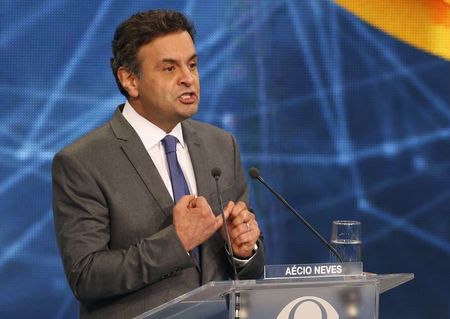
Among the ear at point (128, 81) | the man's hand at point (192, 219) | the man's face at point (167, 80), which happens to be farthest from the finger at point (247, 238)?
the ear at point (128, 81)

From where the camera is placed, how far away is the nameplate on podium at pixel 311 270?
209cm

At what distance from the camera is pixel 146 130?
2621 millimetres

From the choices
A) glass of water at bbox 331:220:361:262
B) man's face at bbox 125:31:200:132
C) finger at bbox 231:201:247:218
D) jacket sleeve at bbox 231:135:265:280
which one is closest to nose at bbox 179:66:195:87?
man's face at bbox 125:31:200:132

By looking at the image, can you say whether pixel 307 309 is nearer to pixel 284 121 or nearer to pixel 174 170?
pixel 174 170

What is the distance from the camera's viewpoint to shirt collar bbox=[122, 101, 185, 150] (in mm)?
2609

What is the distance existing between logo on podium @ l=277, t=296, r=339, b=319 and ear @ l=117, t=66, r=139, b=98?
0.91 meters

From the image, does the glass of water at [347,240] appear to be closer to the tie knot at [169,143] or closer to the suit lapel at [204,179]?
the suit lapel at [204,179]

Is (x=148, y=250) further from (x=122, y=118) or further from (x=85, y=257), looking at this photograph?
(x=122, y=118)

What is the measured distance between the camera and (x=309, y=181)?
187 inches

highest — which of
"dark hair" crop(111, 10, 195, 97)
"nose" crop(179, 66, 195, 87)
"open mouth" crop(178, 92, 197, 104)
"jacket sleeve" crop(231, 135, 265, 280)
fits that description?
"dark hair" crop(111, 10, 195, 97)

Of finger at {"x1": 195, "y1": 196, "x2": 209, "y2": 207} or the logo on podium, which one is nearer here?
the logo on podium

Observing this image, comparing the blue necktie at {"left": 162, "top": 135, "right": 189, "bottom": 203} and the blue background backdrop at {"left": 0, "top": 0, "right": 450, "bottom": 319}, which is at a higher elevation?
the blue background backdrop at {"left": 0, "top": 0, "right": 450, "bottom": 319}

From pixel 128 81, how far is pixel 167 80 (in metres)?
0.14

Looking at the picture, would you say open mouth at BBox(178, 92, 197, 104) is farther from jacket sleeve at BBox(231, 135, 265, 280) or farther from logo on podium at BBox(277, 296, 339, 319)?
logo on podium at BBox(277, 296, 339, 319)
